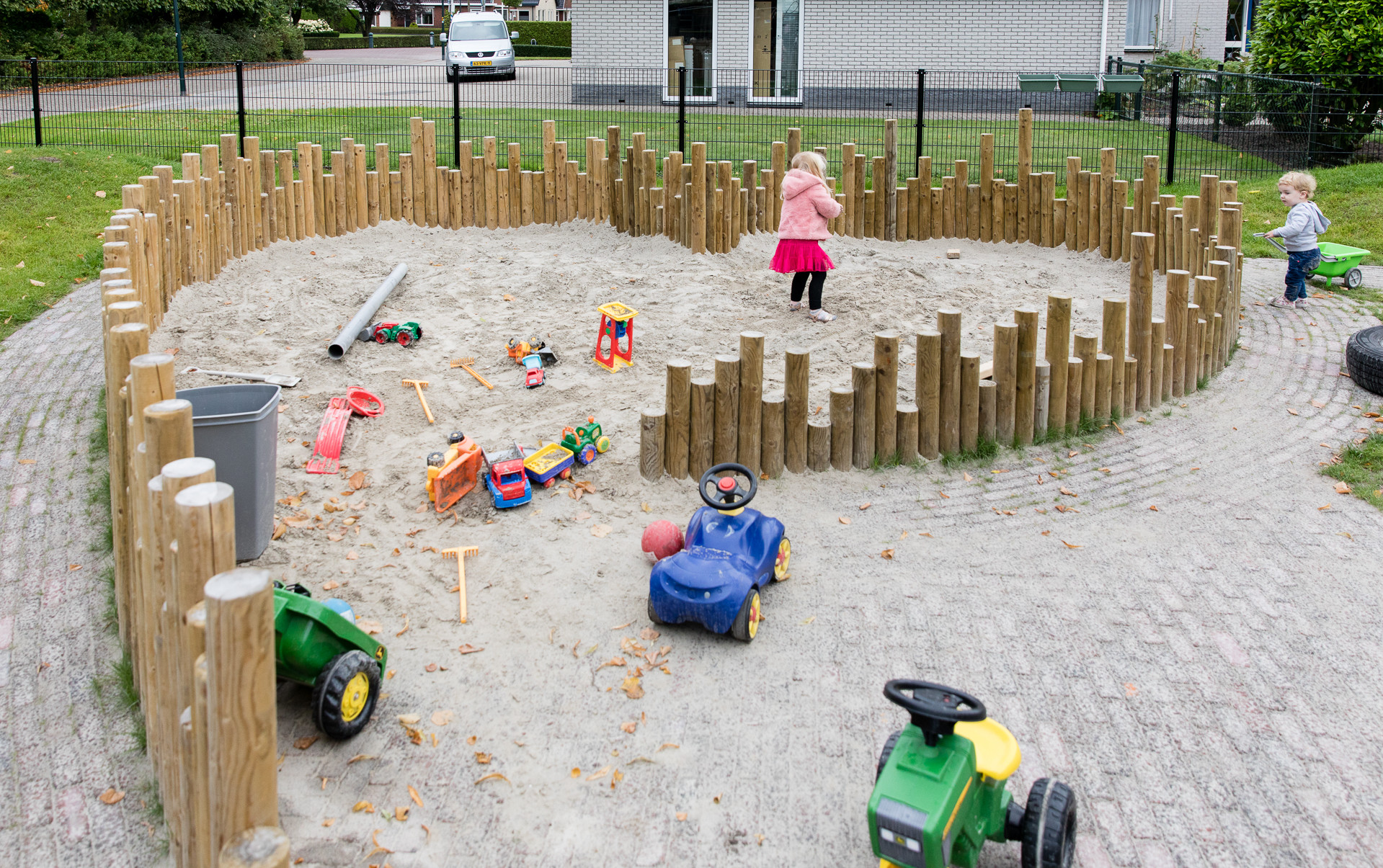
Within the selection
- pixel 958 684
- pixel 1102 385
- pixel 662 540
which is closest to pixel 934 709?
pixel 958 684

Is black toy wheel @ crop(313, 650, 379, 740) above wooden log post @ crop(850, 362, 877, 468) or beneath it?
beneath

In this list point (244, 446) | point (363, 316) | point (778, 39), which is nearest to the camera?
point (244, 446)

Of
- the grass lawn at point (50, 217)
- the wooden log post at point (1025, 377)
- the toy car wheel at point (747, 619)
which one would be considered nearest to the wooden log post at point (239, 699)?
the toy car wheel at point (747, 619)

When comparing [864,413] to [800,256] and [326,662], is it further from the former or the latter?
[326,662]

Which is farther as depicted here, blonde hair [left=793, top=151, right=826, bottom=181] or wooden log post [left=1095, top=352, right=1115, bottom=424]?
blonde hair [left=793, top=151, right=826, bottom=181]

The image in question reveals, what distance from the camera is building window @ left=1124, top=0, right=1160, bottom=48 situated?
28578mm

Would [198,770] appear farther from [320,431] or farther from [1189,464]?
[1189,464]

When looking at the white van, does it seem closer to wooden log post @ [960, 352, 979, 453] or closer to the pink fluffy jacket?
the pink fluffy jacket

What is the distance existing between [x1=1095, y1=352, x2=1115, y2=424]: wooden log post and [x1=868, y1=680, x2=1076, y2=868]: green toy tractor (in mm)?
4173

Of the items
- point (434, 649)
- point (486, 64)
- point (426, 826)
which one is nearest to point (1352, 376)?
point (434, 649)

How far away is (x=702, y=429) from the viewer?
259 inches

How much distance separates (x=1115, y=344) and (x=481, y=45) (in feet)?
70.4

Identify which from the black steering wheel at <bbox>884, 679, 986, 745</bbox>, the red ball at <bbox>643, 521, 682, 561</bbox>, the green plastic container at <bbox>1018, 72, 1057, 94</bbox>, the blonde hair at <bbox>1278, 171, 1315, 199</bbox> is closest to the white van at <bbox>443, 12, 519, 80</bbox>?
the green plastic container at <bbox>1018, 72, 1057, 94</bbox>

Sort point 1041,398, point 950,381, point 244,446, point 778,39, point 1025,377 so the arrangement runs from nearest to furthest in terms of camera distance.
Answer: point 244,446 → point 950,381 → point 1025,377 → point 1041,398 → point 778,39
